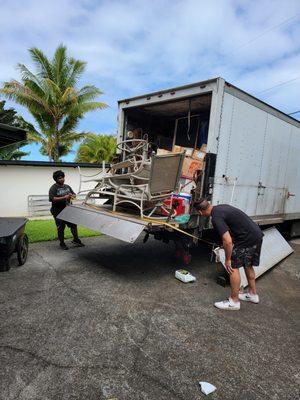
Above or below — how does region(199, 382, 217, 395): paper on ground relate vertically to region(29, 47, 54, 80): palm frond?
below

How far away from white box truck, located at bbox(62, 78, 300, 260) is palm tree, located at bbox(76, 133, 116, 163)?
1489 cm

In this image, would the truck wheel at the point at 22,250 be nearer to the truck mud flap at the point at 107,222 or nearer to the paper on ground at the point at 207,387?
the truck mud flap at the point at 107,222

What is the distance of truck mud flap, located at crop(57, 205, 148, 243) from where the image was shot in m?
4.38

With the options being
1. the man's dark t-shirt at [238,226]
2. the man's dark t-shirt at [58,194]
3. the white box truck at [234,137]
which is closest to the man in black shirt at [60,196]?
the man's dark t-shirt at [58,194]

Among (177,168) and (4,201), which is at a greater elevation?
(177,168)

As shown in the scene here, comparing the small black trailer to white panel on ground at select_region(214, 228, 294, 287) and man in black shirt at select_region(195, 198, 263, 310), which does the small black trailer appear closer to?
man in black shirt at select_region(195, 198, 263, 310)

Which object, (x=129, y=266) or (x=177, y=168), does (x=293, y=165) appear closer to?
(x=177, y=168)

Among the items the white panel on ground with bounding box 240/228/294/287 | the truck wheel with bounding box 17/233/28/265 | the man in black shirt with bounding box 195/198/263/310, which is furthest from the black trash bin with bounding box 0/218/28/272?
the white panel on ground with bounding box 240/228/294/287

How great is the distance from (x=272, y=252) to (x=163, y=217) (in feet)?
9.12

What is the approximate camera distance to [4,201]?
39.0 ft

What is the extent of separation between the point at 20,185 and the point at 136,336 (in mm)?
10189

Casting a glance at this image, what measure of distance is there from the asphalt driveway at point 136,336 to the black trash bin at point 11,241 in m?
0.19

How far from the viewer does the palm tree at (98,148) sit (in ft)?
72.4

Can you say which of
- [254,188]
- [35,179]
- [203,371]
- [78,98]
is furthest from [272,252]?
[78,98]
